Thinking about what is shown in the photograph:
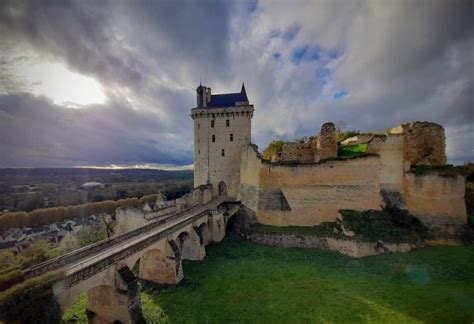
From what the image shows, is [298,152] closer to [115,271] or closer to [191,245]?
[191,245]

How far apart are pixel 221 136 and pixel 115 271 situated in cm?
1856

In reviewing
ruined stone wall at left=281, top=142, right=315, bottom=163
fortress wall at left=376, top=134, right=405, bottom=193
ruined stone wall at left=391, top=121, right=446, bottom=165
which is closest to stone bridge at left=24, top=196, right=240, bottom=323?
ruined stone wall at left=281, top=142, right=315, bottom=163

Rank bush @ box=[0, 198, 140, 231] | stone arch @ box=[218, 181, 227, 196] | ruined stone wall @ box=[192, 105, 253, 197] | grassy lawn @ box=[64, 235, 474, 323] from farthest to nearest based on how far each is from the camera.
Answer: bush @ box=[0, 198, 140, 231]
stone arch @ box=[218, 181, 227, 196]
ruined stone wall @ box=[192, 105, 253, 197]
grassy lawn @ box=[64, 235, 474, 323]

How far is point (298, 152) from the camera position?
21.0 meters

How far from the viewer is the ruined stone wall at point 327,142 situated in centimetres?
1877

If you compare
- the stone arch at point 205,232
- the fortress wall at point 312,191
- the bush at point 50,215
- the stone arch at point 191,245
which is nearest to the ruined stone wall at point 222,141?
the fortress wall at point 312,191

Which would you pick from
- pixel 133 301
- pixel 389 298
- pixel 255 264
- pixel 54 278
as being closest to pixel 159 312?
pixel 133 301

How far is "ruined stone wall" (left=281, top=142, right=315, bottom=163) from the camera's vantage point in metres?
20.9

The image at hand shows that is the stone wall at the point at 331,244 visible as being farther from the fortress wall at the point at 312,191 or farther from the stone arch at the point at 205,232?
the stone arch at the point at 205,232

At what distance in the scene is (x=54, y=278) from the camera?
21.5 feet

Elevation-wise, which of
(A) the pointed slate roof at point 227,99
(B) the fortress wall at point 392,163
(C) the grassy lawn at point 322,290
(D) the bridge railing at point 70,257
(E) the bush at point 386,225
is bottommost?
(C) the grassy lawn at point 322,290

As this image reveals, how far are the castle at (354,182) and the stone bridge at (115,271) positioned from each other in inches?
323

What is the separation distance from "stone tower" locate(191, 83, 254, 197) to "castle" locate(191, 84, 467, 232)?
121 inches

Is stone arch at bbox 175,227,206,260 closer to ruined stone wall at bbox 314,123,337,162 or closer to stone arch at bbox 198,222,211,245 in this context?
stone arch at bbox 198,222,211,245
